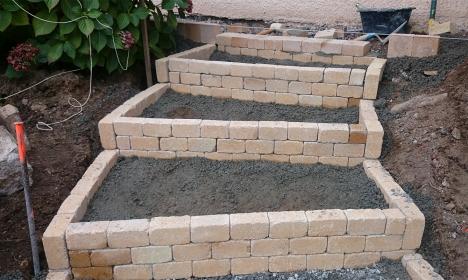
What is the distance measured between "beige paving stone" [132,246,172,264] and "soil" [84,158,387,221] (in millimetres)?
392

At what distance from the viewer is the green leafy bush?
4.52 metres

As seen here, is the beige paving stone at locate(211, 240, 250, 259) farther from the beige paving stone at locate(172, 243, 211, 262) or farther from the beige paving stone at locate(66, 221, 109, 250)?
the beige paving stone at locate(66, 221, 109, 250)

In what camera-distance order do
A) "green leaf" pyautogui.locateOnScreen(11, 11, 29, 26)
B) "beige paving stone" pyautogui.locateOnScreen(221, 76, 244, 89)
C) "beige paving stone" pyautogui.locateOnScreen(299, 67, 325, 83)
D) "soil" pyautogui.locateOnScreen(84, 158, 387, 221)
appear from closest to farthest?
"soil" pyautogui.locateOnScreen(84, 158, 387, 221) < "green leaf" pyautogui.locateOnScreen(11, 11, 29, 26) < "beige paving stone" pyautogui.locateOnScreen(299, 67, 325, 83) < "beige paving stone" pyautogui.locateOnScreen(221, 76, 244, 89)

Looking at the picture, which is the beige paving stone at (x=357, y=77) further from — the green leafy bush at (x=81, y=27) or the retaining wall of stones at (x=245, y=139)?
the green leafy bush at (x=81, y=27)

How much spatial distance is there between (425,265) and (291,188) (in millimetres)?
1199

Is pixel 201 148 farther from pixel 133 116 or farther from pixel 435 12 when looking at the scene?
pixel 435 12

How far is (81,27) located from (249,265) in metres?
3.05

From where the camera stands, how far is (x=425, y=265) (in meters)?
2.98

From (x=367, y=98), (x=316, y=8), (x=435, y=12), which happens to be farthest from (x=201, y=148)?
(x=435, y=12)

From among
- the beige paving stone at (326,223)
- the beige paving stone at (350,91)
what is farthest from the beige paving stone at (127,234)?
the beige paving stone at (350,91)

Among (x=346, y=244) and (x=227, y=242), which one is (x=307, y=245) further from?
(x=227, y=242)

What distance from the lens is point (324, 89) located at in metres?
4.92

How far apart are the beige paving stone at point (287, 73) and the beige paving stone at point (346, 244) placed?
2.34 meters

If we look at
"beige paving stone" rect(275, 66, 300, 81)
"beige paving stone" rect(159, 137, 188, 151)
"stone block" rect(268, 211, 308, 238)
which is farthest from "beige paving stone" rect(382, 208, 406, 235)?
"beige paving stone" rect(275, 66, 300, 81)
